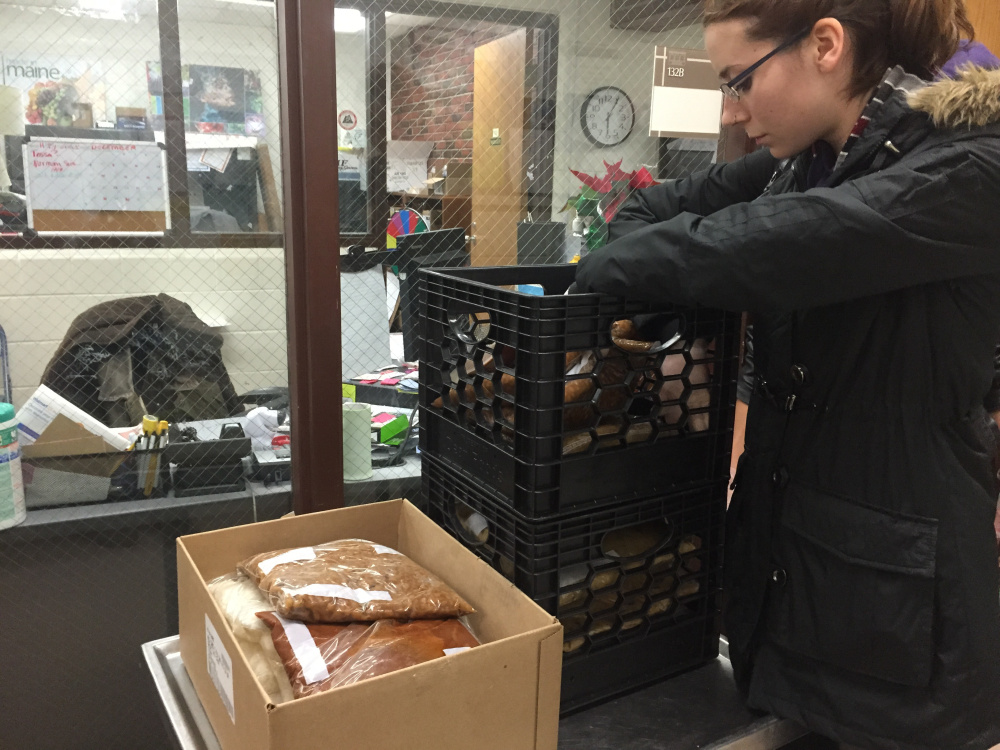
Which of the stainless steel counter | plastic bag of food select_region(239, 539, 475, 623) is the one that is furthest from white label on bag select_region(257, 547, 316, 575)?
the stainless steel counter

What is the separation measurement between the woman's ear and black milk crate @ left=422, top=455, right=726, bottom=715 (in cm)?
55

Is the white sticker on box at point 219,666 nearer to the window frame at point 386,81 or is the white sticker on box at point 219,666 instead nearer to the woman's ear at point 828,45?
the window frame at point 386,81

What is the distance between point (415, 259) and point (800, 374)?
0.90 m

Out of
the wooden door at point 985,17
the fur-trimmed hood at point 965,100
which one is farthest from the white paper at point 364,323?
the wooden door at point 985,17

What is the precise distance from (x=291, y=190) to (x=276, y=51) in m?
0.22

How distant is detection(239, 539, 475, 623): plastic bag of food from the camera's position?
887 millimetres

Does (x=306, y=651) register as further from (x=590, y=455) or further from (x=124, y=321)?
(x=124, y=321)

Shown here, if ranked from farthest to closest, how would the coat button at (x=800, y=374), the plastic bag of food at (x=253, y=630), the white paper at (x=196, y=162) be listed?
the white paper at (x=196, y=162), the coat button at (x=800, y=374), the plastic bag of food at (x=253, y=630)

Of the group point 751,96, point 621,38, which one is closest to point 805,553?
point 751,96

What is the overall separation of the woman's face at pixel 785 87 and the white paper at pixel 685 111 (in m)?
0.89

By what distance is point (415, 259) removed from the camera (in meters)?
1.64

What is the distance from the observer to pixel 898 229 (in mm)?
787

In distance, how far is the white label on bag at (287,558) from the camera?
98cm

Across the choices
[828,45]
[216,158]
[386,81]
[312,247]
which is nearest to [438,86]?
[386,81]
